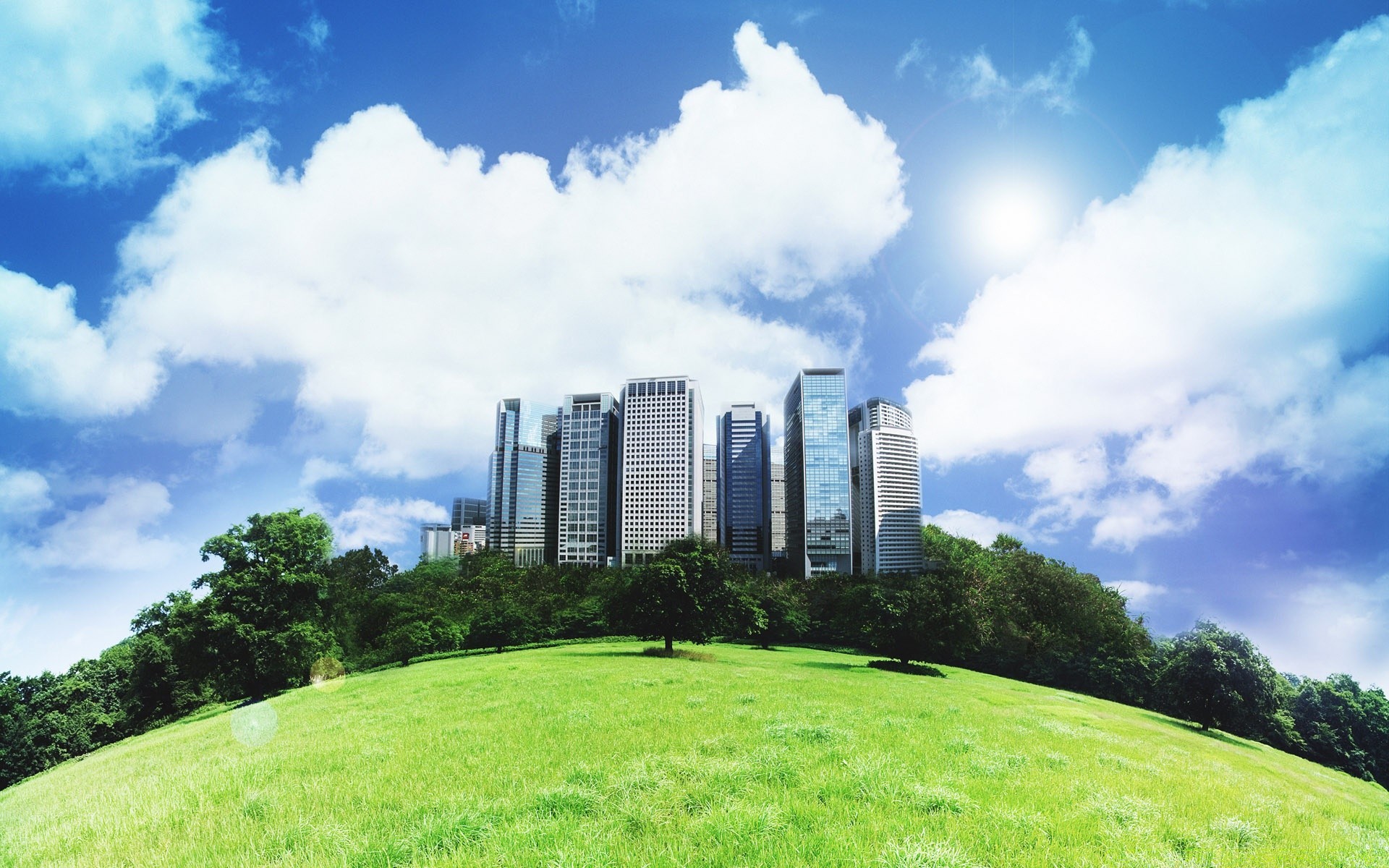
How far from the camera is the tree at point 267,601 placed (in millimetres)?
37188

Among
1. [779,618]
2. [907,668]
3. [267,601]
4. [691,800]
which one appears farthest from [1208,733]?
[267,601]

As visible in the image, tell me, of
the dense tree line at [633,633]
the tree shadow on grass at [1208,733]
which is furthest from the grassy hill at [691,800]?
the dense tree line at [633,633]

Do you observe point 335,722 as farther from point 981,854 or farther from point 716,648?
point 716,648

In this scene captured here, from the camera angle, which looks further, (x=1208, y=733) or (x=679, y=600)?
(x=679, y=600)

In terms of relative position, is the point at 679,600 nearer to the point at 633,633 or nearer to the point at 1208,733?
the point at 633,633

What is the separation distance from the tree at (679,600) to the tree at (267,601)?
67.8 feet

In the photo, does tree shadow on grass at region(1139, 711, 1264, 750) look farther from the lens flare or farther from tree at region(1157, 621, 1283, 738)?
the lens flare

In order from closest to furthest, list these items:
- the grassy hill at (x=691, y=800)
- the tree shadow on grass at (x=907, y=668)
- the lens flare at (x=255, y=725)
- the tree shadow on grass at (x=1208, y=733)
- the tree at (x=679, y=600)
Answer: the grassy hill at (x=691, y=800)
the lens flare at (x=255, y=725)
the tree shadow on grass at (x=1208, y=733)
the tree shadow on grass at (x=907, y=668)
the tree at (x=679, y=600)

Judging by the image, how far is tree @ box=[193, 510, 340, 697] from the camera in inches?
1464

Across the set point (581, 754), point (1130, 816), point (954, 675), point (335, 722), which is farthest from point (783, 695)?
point (954, 675)

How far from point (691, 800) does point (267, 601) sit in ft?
139

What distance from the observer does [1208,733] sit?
3425 cm

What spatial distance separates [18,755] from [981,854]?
69.6 metres

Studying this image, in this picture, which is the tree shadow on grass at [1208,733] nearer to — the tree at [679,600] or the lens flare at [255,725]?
the tree at [679,600]
